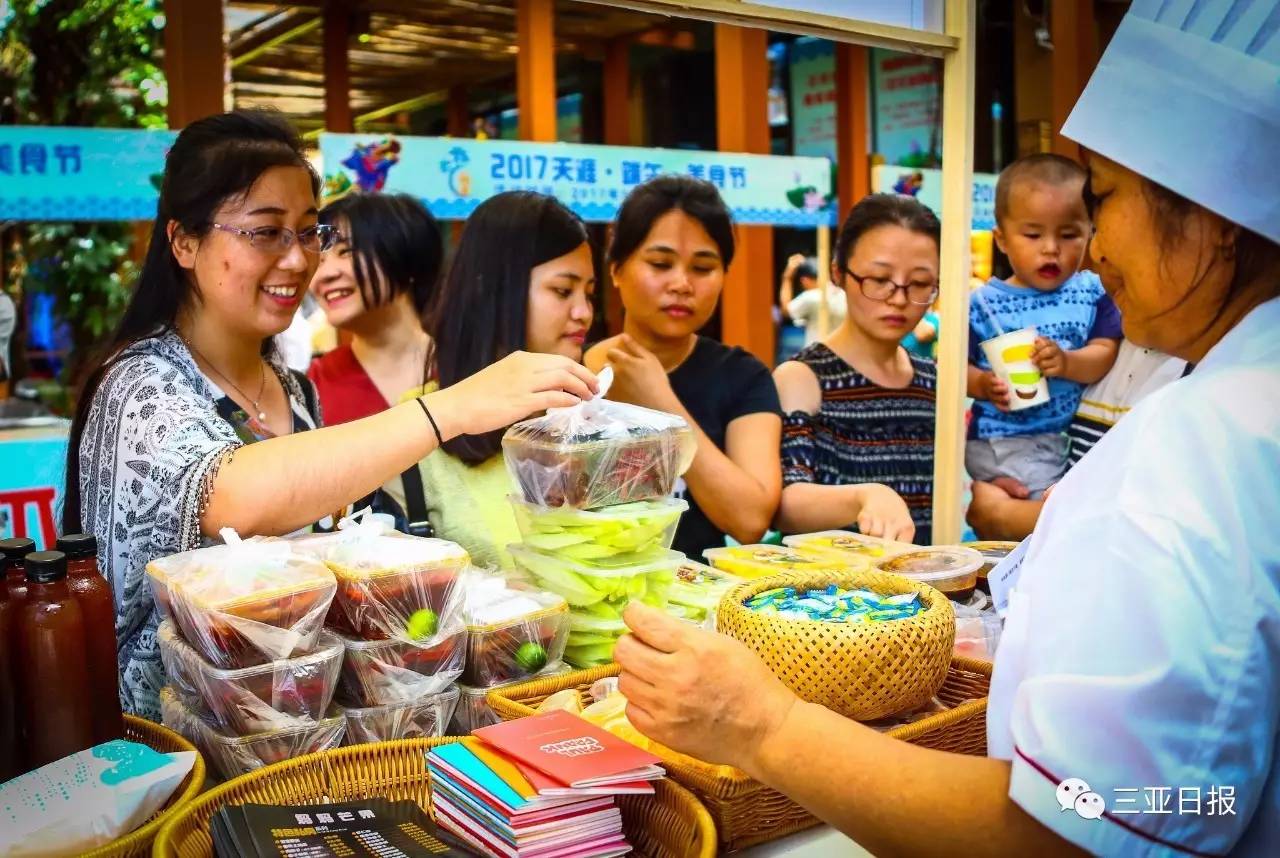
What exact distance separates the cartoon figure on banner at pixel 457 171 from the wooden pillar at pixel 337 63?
3.67 metres

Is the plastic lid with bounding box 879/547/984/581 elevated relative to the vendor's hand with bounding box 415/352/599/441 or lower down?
lower down

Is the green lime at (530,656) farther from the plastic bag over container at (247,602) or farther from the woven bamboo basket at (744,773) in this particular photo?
the plastic bag over container at (247,602)

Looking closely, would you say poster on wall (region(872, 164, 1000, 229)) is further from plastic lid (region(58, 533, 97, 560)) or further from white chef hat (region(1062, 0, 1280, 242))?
plastic lid (region(58, 533, 97, 560))

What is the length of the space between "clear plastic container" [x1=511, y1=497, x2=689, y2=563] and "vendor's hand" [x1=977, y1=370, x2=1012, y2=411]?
142cm

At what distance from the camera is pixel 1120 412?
9.43ft

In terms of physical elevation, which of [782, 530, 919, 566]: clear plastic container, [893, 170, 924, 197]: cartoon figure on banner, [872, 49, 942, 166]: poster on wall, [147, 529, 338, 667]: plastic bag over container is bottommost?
[782, 530, 919, 566]: clear plastic container

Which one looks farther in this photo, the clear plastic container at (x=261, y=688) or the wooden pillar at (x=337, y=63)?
the wooden pillar at (x=337, y=63)

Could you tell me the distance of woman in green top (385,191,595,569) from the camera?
2.18 meters

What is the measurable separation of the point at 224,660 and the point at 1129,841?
94 centimetres

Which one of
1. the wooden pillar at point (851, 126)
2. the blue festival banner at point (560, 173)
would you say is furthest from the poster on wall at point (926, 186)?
the wooden pillar at point (851, 126)

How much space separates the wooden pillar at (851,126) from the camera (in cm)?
722

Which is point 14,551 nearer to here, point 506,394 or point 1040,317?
point 506,394

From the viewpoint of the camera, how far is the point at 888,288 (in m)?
2.78

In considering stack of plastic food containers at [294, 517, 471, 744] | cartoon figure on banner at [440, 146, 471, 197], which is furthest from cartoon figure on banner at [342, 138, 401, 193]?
stack of plastic food containers at [294, 517, 471, 744]
